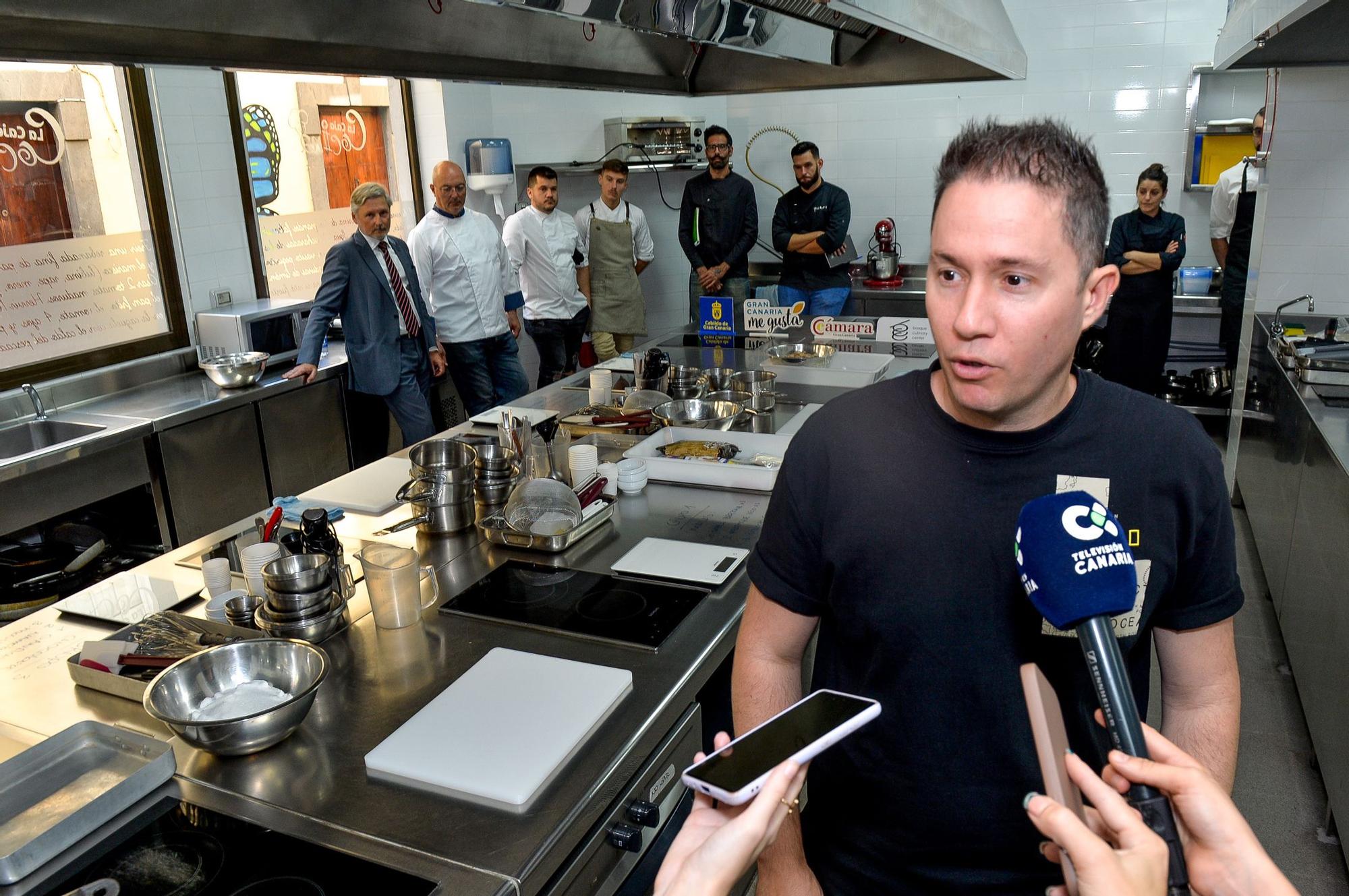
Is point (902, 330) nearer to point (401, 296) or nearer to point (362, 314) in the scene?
point (401, 296)

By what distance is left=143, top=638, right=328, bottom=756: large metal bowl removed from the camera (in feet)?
4.93

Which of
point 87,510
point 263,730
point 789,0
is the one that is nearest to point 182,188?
point 87,510

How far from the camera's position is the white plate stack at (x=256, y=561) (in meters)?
2.04

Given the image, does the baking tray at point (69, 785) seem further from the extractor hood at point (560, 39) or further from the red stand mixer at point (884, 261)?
the red stand mixer at point (884, 261)

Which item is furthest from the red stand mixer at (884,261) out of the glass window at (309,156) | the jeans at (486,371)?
the glass window at (309,156)

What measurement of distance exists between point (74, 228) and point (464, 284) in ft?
6.00

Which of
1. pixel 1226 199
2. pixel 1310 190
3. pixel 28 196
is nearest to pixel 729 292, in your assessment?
pixel 1226 199

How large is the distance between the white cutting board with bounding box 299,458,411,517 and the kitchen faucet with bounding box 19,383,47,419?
190cm

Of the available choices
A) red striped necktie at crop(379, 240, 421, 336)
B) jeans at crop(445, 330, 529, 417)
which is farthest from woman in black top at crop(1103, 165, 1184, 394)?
red striped necktie at crop(379, 240, 421, 336)

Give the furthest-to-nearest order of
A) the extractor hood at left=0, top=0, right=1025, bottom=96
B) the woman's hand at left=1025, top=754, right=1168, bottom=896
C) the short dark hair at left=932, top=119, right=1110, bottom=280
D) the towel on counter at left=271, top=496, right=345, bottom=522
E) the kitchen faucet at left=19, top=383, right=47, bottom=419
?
the kitchen faucet at left=19, top=383, right=47, bottom=419, the towel on counter at left=271, top=496, right=345, bottom=522, the extractor hood at left=0, top=0, right=1025, bottom=96, the short dark hair at left=932, top=119, right=1110, bottom=280, the woman's hand at left=1025, top=754, right=1168, bottom=896

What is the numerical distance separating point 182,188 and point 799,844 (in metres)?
4.52

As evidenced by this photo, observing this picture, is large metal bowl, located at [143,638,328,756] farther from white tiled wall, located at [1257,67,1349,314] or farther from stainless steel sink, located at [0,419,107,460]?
white tiled wall, located at [1257,67,1349,314]

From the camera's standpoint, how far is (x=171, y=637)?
183 centimetres

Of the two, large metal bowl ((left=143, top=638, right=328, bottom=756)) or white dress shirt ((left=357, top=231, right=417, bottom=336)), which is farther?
white dress shirt ((left=357, top=231, right=417, bottom=336))
